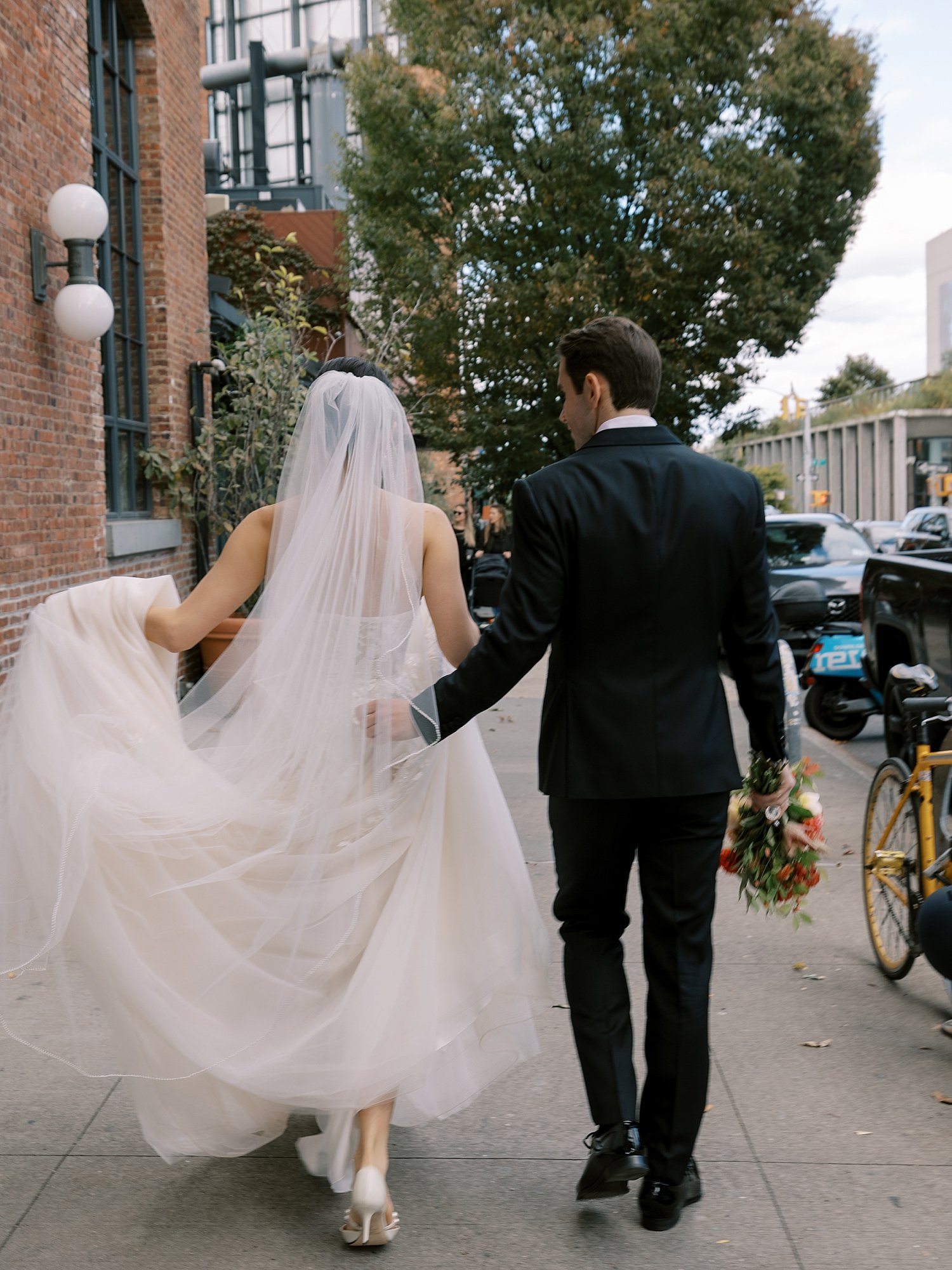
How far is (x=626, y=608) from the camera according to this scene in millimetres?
2877

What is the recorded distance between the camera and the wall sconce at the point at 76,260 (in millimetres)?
7590

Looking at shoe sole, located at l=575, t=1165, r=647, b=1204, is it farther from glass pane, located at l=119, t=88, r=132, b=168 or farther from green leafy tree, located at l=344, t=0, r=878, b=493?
green leafy tree, located at l=344, t=0, r=878, b=493

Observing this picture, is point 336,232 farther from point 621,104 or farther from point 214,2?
point 214,2

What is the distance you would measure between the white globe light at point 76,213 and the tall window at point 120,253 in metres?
2.16

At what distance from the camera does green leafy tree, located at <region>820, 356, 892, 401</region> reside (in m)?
104

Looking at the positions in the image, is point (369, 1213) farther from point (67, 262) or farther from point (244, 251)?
point (244, 251)

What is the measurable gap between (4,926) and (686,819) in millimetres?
1636

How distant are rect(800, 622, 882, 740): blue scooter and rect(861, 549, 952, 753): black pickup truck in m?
1.53

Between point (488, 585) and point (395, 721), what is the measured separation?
5.79m

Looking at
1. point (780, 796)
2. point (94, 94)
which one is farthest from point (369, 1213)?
point (94, 94)

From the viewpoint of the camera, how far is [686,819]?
9.70ft

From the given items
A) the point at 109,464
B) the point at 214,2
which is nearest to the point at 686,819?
the point at 109,464

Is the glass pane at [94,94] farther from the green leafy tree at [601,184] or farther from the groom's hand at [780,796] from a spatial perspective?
the groom's hand at [780,796]

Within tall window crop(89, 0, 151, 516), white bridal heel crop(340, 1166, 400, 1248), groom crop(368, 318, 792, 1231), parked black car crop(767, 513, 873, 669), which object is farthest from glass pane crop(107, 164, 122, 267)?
white bridal heel crop(340, 1166, 400, 1248)
